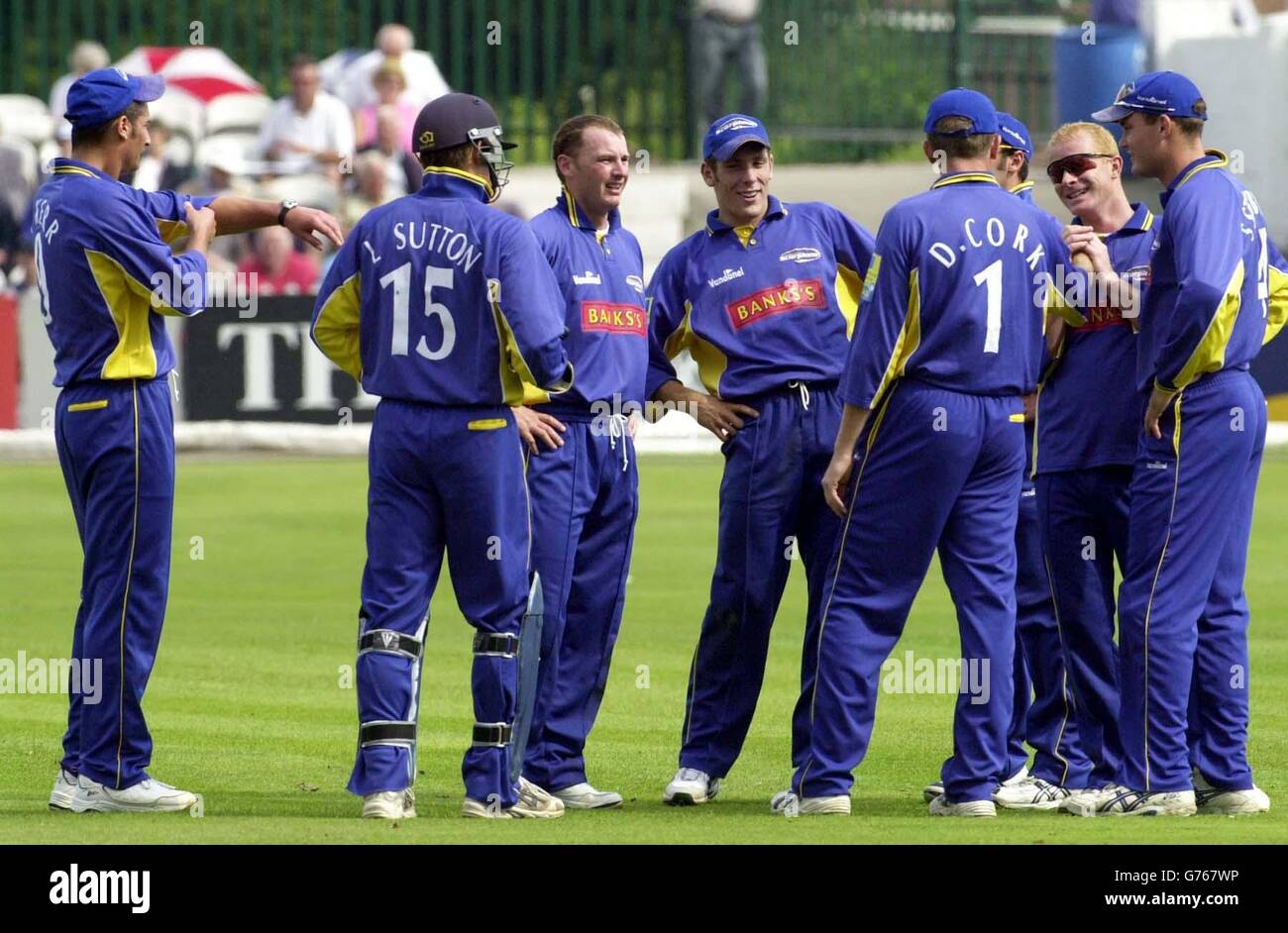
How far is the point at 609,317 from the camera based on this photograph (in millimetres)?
8109

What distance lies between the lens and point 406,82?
2330 centimetres

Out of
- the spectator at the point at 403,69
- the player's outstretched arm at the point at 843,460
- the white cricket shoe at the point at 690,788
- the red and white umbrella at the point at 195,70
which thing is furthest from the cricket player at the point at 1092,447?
the red and white umbrella at the point at 195,70

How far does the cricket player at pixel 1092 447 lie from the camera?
7695mm

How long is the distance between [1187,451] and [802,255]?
1615 mm

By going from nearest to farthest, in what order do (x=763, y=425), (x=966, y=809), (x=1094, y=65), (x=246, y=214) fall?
1. (x=966, y=809)
2. (x=246, y=214)
3. (x=763, y=425)
4. (x=1094, y=65)

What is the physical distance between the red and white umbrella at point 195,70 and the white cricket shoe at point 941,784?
17592mm

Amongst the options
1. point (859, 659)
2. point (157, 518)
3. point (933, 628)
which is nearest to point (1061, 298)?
point (859, 659)

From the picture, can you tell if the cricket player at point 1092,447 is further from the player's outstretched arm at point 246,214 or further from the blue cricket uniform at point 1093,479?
the player's outstretched arm at point 246,214

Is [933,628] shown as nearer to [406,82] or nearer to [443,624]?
[443,624]

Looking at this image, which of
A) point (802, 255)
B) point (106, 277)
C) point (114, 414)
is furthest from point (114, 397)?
point (802, 255)

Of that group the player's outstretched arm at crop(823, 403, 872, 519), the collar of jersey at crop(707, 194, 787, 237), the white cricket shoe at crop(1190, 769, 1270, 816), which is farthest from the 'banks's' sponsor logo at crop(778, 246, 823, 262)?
the white cricket shoe at crop(1190, 769, 1270, 816)

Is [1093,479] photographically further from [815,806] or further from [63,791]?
[63,791]

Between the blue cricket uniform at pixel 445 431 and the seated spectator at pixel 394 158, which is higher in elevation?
the seated spectator at pixel 394 158

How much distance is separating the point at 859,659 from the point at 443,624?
17.8ft
